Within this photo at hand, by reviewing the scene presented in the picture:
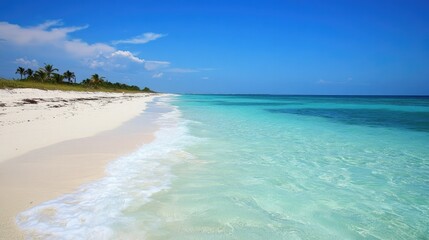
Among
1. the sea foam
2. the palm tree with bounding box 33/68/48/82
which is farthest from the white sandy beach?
the palm tree with bounding box 33/68/48/82

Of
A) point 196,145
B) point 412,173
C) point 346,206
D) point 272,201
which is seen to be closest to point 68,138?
point 196,145

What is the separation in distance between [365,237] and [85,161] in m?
5.79

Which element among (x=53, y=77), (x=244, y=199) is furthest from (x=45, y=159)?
(x=53, y=77)

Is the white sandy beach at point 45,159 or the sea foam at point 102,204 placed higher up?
the white sandy beach at point 45,159

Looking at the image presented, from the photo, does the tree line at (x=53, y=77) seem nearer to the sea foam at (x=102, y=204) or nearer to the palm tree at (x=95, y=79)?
the palm tree at (x=95, y=79)

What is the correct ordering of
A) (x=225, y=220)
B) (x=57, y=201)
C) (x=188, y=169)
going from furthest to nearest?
(x=188, y=169), (x=57, y=201), (x=225, y=220)

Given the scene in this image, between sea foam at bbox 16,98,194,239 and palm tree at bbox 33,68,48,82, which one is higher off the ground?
palm tree at bbox 33,68,48,82

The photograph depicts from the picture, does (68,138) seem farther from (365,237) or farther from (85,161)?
(365,237)

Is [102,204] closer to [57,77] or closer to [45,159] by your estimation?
[45,159]

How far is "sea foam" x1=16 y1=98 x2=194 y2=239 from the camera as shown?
331 centimetres

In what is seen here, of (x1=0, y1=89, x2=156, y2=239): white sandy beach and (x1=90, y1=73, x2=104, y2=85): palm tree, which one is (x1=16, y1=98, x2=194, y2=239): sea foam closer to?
(x1=0, y1=89, x2=156, y2=239): white sandy beach

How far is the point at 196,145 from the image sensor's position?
9.00m

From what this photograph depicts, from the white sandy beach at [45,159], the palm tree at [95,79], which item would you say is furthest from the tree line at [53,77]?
the white sandy beach at [45,159]

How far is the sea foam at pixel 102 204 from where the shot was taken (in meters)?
3.31
